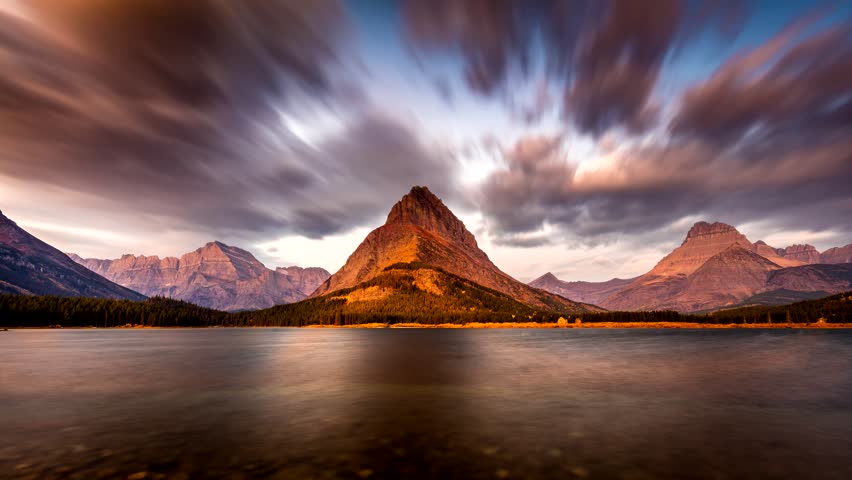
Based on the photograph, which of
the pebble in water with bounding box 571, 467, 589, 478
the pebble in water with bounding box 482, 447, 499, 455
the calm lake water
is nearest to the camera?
the pebble in water with bounding box 571, 467, 589, 478

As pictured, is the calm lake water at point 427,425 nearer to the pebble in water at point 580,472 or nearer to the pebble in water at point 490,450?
the pebble in water at point 580,472

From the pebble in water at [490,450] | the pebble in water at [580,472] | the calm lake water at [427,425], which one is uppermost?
the pebble in water at [580,472]

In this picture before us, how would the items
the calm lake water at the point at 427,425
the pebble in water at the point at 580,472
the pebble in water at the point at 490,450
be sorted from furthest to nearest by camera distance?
1. the pebble in water at the point at 490,450
2. the calm lake water at the point at 427,425
3. the pebble in water at the point at 580,472

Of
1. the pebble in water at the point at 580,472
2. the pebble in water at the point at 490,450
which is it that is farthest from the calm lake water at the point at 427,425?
the pebble in water at the point at 490,450

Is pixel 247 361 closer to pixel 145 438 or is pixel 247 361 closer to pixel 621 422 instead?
pixel 145 438

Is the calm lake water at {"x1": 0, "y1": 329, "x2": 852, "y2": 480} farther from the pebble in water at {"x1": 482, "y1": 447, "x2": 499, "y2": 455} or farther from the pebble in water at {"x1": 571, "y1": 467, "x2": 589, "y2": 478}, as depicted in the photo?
the pebble in water at {"x1": 482, "y1": 447, "x2": 499, "y2": 455}

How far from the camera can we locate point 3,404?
1694 inches

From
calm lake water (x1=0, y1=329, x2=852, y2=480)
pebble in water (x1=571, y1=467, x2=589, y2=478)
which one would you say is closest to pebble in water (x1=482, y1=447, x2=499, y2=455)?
calm lake water (x1=0, y1=329, x2=852, y2=480)

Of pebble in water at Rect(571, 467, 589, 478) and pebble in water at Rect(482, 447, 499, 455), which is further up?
pebble in water at Rect(571, 467, 589, 478)

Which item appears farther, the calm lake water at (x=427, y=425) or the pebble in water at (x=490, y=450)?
the pebble in water at (x=490, y=450)

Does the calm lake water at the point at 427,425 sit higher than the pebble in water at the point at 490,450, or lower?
lower

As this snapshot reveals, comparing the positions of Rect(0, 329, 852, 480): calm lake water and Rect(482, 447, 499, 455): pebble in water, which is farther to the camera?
Rect(482, 447, 499, 455): pebble in water

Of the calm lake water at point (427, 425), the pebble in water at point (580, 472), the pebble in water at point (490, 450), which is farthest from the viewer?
the pebble in water at point (490, 450)

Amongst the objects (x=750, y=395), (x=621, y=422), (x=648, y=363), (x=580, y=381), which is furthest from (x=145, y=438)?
(x=648, y=363)
